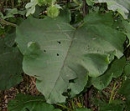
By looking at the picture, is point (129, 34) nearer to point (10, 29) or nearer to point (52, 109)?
point (52, 109)

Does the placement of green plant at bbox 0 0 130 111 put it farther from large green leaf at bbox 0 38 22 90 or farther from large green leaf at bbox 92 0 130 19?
large green leaf at bbox 0 38 22 90

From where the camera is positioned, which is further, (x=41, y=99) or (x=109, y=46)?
(x=41, y=99)

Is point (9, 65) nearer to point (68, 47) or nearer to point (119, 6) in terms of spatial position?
point (68, 47)

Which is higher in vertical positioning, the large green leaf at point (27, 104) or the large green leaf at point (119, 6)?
the large green leaf at point (119, 6)

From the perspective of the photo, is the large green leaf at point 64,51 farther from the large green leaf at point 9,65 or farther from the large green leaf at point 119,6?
the large green leaf at point 9,65

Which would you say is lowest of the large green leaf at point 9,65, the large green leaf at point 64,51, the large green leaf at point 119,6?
the large green leaf at point 9,65

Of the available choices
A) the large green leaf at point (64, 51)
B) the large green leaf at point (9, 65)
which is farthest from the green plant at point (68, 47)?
the large green leaf at point (9, 65)

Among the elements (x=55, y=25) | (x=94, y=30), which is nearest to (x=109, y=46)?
(x=94, y=30)

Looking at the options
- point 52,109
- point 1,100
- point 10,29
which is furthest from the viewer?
point 1,100
